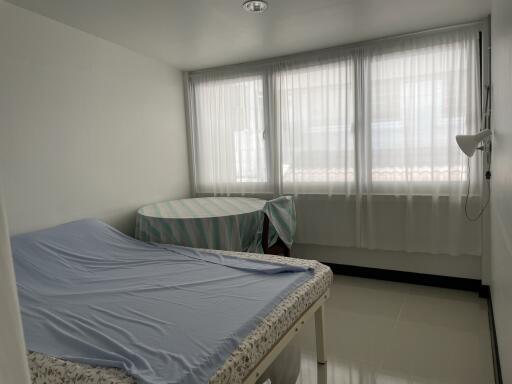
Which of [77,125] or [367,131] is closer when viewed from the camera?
[77,125]

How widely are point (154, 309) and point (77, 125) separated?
2.05 metres

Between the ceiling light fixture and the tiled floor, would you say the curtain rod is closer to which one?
the ceiling light fixture

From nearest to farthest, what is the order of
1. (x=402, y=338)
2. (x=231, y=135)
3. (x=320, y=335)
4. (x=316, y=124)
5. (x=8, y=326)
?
(x=8, y=326), (x=320, y=335), (x=402, y=338), (x=316, y=124), (x=231, y=135)

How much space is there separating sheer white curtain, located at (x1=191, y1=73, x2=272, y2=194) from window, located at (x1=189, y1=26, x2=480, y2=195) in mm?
12

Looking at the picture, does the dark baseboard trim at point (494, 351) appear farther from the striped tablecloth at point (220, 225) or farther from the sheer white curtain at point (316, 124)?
the striped tablecloth at point (220, 225)

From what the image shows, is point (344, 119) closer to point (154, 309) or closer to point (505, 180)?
point (505, 180)

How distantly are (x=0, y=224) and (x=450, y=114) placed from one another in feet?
11.4

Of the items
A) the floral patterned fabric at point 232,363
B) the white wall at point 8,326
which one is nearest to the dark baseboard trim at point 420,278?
the floral patterned fabric at point 232,363

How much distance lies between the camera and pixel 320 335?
2178 millimetres

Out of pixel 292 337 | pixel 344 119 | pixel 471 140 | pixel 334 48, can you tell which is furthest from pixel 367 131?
pixel 292 337

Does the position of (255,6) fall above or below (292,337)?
above

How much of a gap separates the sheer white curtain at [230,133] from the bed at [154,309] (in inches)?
63.9

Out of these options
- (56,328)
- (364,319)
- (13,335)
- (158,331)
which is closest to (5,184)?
(56,328)

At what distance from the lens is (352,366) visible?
86.4 inches
